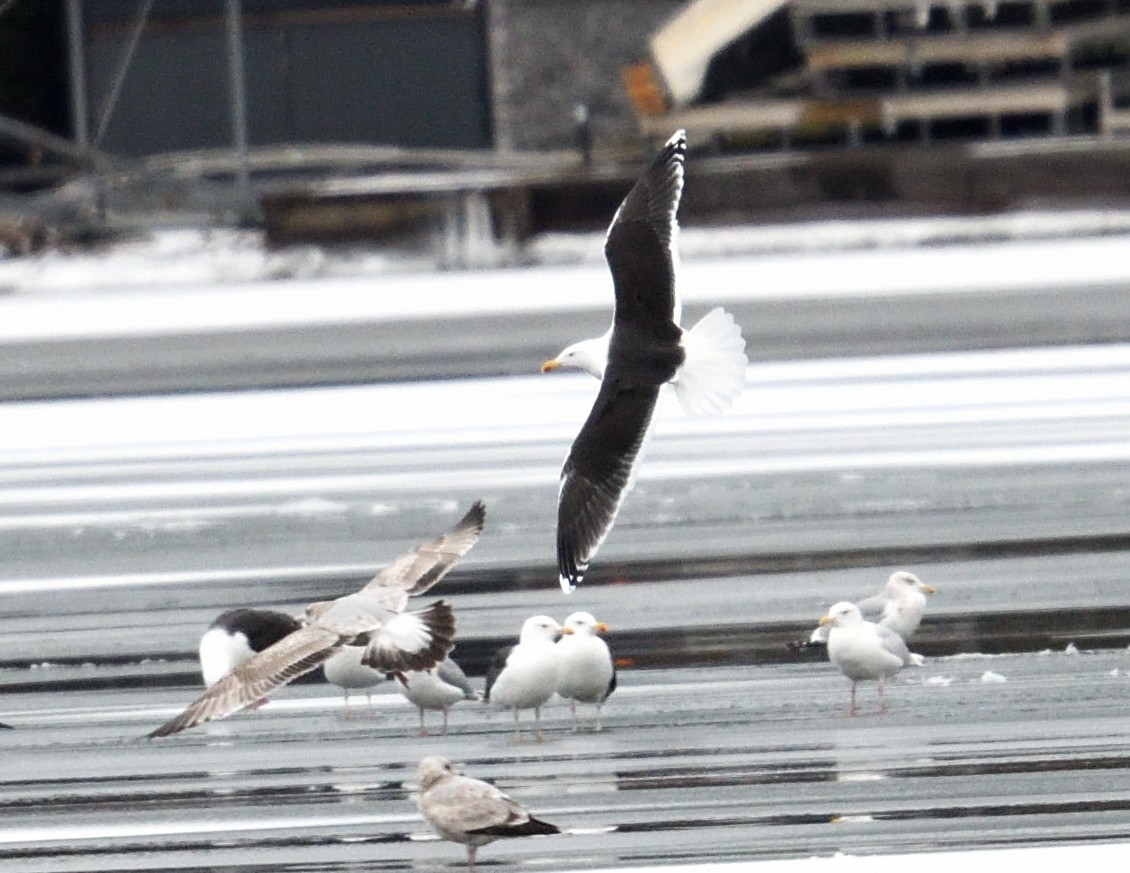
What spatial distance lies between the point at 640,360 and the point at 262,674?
212cm

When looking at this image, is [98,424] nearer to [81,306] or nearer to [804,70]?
[81,306]

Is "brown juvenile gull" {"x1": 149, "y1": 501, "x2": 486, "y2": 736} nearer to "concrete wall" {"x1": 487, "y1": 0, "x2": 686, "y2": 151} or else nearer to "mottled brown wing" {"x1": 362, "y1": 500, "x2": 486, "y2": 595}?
"mottled brown wing" {"x1": 362, "y1": 500, "x2": 486, "y2": 595}

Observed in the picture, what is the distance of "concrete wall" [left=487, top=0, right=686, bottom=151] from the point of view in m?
32.8

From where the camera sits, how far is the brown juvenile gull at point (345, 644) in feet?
24.7

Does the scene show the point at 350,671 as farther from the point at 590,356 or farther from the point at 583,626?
the point at 590,356

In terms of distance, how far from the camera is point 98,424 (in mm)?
17625

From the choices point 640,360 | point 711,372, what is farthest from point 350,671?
point 711,372

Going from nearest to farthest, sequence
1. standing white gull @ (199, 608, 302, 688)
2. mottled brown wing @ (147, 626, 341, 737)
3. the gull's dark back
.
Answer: mottled brown wing @ (147, 626, 341, 737) → standing white gull @ (199, 608, 302, 688) → the gull's dark back

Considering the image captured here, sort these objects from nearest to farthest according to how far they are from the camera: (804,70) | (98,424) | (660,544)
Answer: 1. (660,544)
2. (98,424)
3. (804,70)

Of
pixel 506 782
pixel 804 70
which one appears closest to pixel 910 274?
pixel 804 70

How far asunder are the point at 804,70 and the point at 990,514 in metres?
17.0

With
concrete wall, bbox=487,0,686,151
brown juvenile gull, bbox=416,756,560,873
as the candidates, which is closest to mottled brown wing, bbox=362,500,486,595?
brown juvenile gull, bbox=416,756,560,873

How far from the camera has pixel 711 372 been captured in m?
8.99

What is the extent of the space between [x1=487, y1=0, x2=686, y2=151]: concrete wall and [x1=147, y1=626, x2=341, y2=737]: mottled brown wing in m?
25.3
